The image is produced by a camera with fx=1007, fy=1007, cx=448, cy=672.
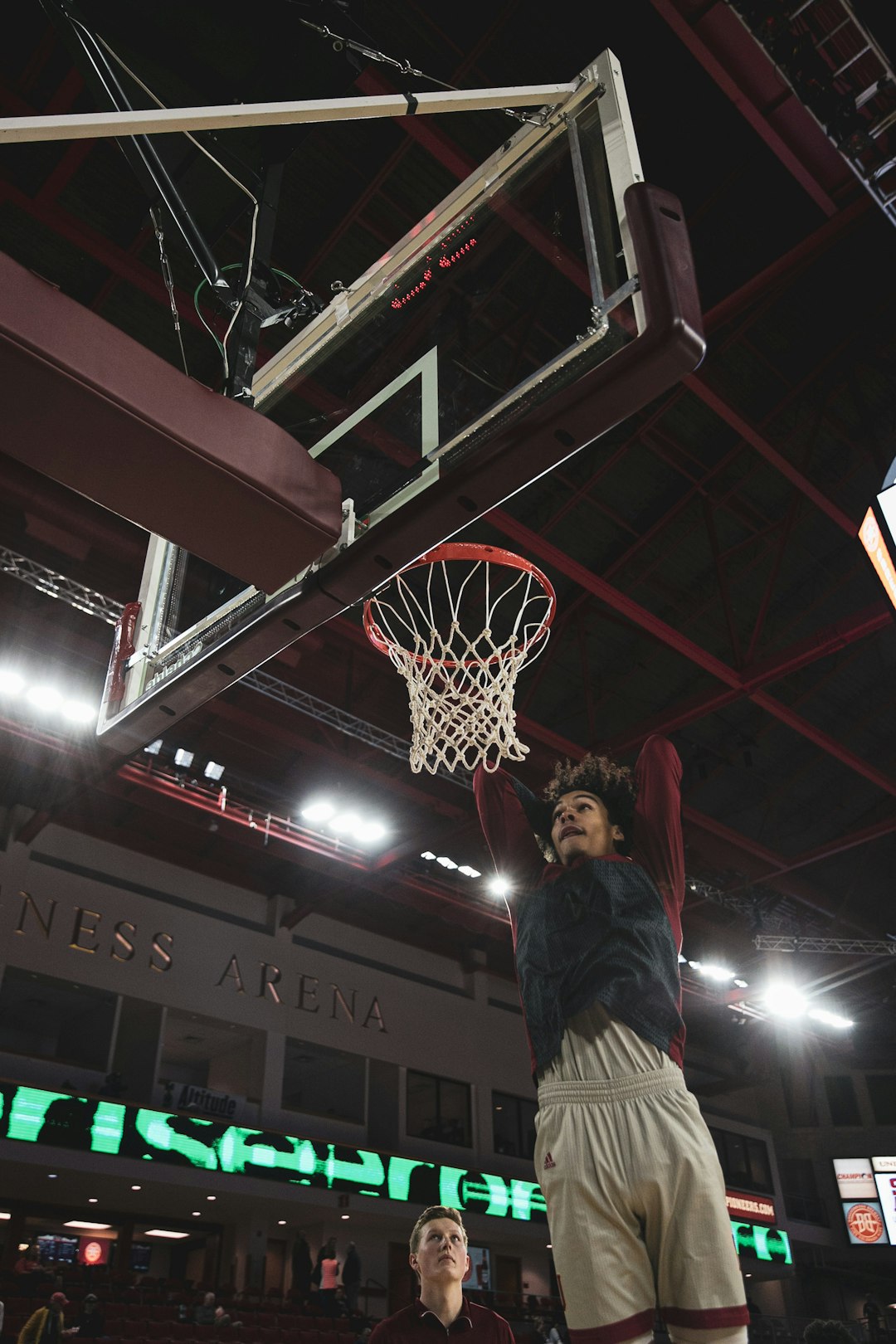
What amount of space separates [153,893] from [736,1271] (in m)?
13.9

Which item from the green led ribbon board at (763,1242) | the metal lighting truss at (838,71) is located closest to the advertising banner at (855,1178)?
the green led ribbon board at (763,1242)

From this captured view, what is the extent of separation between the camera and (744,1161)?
903 inches

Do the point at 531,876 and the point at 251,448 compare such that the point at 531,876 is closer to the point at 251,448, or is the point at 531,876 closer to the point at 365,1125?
the point at 251,448

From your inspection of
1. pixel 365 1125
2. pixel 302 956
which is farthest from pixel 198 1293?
pixel 302 956

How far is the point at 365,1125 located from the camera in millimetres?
16500

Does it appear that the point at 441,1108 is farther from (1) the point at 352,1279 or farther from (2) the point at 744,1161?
(2) the point at 744,1161

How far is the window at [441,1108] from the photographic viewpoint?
1747 centimetres

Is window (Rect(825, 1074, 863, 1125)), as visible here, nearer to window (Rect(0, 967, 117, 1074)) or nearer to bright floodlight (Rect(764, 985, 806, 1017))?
bright floodlight (Rect(764, 985, 806, 1017))

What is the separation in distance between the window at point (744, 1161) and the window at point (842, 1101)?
211 cm

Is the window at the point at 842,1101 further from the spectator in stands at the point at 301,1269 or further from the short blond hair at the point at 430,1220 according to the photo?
the short blond hair at the point at 430,1220

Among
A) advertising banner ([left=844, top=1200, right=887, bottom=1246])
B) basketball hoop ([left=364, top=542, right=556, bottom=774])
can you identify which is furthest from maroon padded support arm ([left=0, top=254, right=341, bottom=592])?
advertising banner ([left=844, top=1200, right=887, bottom=1246])

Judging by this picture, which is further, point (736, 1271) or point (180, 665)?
point (180, 665)

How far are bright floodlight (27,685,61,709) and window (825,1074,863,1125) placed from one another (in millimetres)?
21131

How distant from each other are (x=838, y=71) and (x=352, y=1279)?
15238mm
